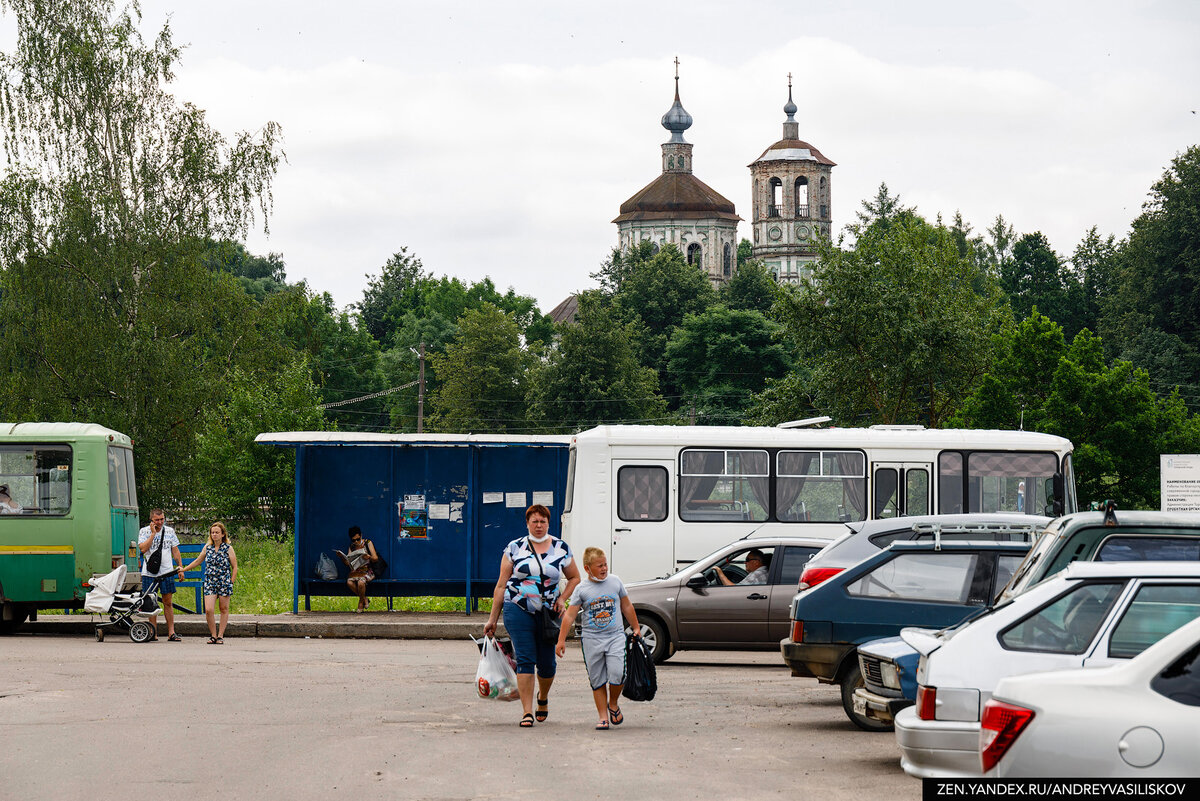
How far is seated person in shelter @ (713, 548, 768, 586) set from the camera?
17438 millimetres

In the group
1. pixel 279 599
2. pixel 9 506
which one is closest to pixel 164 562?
pixel 9 506

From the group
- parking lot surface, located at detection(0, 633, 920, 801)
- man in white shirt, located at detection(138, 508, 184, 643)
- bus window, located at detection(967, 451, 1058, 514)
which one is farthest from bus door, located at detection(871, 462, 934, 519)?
man in white shirt, located at detection(138, 508, 184, 643)

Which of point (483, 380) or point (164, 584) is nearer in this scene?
point (164, 584)

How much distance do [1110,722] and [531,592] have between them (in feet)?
20.7

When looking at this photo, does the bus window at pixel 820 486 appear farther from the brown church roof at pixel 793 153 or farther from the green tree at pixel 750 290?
the brown church roof at pixel 793 153

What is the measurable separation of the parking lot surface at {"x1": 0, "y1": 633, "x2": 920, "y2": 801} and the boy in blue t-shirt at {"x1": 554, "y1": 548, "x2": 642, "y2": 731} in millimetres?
390

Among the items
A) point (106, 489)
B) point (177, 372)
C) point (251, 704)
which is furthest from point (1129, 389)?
point (251, 704)

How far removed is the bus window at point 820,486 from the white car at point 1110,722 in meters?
15.2

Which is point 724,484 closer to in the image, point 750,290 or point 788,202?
point 750,290

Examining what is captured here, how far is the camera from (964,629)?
8.31m

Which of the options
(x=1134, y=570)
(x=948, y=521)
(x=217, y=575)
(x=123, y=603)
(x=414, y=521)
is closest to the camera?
(x=1134, y=570)

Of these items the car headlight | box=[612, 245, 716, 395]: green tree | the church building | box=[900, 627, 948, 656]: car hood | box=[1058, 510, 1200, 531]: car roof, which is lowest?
the car headlight

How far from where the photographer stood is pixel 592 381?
88.6 metres

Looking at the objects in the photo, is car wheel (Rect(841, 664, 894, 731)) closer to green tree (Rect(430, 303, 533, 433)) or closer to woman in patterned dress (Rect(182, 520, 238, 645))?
woman in patterned dress (Rect(182, 520, 238, 645))
